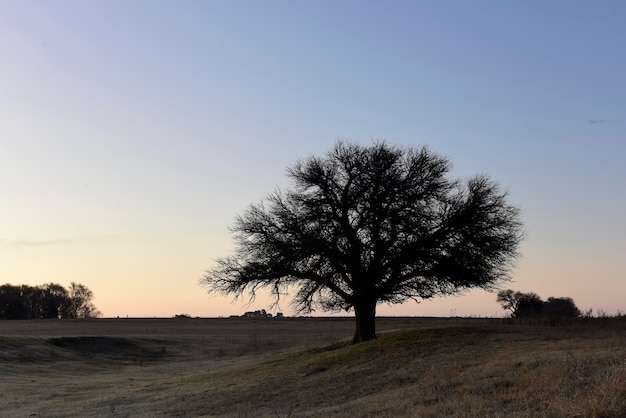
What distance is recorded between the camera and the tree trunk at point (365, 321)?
108 ft

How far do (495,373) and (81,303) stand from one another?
14385 centimetres

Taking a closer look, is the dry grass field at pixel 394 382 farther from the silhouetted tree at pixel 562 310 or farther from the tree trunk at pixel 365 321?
the silhouetted tree at pixel 562 310

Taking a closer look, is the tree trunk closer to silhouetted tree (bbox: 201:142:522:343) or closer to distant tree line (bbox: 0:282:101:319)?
silhouetted tree (bbox: 201:142:522:343)

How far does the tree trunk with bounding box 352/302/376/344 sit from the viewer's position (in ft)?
108

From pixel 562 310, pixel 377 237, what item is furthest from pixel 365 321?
pixel 562 310

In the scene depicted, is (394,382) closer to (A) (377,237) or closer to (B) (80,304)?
(A) (377,237)

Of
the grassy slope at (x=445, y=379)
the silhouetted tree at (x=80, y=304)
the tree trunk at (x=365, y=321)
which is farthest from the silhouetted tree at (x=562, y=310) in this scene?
the silhouetted tree at (x=80, y=304)

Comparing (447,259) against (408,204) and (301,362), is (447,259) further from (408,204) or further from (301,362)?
(301,362)

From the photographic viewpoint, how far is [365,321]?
1310 inches

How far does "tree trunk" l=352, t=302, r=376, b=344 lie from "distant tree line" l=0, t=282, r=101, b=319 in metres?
122

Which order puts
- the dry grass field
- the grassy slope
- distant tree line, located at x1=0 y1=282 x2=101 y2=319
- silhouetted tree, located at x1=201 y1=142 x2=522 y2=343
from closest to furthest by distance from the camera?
1. the grassy slope
2. the dry grass field
3. silhouetted tree, located at x1=201 y1=142 x2=522 y2=343
4. distant tree line, located at x1=0 y1=282 x2=101 y2=319

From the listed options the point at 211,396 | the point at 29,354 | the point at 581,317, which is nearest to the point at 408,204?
the point at 581,317

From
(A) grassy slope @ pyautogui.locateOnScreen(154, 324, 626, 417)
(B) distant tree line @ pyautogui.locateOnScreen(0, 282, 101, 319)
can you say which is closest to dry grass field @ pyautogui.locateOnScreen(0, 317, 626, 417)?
(A) grassy slope @ pyautogui.locateOnScreen(154, 324, 626, 417)

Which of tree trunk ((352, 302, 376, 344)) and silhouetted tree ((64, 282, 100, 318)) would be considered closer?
tree trunk ((352, 302, 376, 344))
